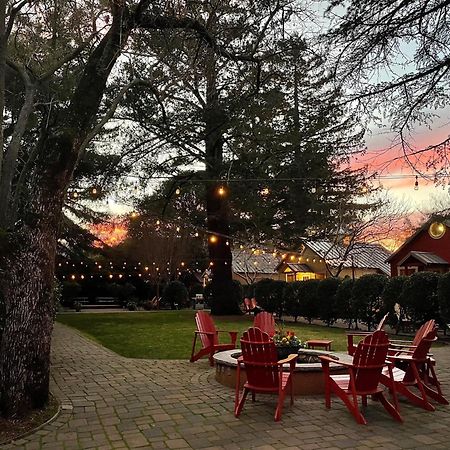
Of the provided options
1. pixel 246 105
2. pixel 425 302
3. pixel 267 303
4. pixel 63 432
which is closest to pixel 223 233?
pixel 267 303

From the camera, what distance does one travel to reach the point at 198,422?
4711 mm

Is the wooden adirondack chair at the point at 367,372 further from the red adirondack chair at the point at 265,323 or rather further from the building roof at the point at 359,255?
the building roof at the point at 359,255

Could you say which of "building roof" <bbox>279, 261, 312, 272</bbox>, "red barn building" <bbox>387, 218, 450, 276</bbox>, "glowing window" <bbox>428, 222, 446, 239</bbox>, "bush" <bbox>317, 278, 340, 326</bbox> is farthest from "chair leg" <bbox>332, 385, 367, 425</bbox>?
"building roof" <bbox>279, 261, 312, 272</bbox>

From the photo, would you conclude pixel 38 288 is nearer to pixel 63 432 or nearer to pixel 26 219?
pixel 26 219

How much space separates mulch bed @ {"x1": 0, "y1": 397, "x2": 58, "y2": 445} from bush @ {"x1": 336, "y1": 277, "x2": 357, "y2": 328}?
452 inches

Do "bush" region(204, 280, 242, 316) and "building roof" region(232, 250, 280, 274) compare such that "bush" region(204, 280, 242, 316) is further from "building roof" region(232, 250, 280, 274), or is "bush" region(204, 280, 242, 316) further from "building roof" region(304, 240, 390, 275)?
"building roof" region(232, 250, 280, 274)

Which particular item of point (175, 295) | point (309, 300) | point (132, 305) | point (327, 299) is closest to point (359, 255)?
point (175, 295)

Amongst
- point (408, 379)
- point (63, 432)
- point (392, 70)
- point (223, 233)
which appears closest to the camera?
point (63, 432)

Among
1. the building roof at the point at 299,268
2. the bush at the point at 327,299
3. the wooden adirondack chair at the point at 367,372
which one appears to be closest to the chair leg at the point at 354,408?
the wooden adirondack chair at the point at 367,372

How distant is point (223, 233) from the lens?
19.6 metres

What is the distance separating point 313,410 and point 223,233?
14.6 metres

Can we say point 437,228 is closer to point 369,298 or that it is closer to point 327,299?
point 369,298

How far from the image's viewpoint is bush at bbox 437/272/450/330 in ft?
37.9

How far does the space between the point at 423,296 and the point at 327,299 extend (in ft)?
13.4
